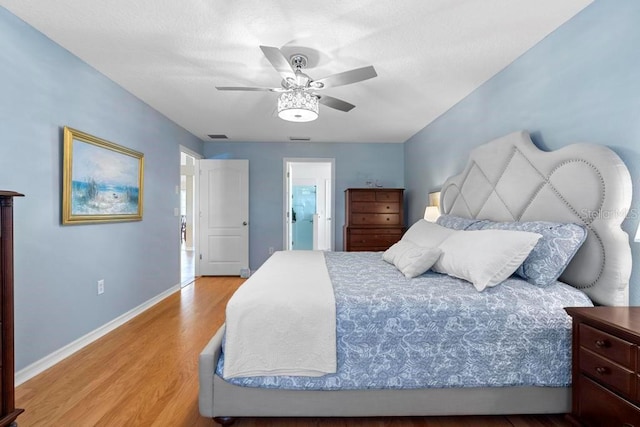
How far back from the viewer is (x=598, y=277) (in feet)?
5.27

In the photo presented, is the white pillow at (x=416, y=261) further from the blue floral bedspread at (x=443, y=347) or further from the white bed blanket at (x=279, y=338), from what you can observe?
the white bed blanket at (x=279, y=338)

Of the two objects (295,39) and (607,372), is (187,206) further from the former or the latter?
(607,372)

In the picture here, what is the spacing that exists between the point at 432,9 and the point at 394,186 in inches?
142

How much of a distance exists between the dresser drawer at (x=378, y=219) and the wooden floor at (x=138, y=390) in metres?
2.69

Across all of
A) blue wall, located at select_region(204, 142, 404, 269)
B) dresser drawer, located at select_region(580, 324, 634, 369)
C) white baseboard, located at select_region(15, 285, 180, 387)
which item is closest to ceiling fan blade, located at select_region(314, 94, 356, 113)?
dresser drawer, located at select_region(580, 324, 634, 369)

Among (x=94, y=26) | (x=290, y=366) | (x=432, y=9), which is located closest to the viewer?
(x=290, y=366)

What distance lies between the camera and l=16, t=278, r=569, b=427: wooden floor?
1561 mm

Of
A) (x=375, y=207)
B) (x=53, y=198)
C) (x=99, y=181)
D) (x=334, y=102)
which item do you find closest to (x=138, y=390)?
(x=53, y=198)

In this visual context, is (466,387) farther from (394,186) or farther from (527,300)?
(394,186)

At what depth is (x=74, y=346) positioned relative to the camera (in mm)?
2326

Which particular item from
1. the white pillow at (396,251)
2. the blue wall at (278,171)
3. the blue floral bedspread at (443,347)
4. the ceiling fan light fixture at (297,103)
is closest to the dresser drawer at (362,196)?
the blue wall at (278,171)

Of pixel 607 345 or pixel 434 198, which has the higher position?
pixel 434 198

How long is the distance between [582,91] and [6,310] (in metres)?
3.27

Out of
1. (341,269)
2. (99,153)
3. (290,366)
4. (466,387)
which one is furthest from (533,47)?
(99,153)
